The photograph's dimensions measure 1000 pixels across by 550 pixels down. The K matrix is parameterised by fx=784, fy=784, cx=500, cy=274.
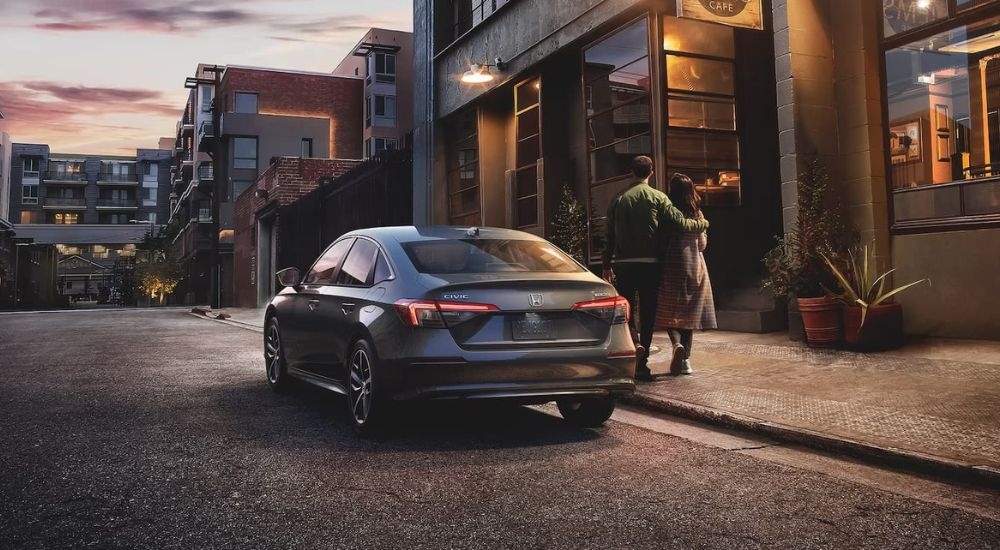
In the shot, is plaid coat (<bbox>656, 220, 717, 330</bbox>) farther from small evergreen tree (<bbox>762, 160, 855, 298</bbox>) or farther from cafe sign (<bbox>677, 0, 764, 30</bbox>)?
cafe sign (<bbox>677, 0, 764, 30</bbox>)

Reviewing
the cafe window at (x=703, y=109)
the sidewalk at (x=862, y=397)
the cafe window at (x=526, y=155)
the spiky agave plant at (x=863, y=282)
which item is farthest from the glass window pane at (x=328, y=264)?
the cafe window at (x=526, y=155)

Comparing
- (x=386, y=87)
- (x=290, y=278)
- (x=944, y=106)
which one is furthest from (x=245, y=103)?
(x=944, y=106)

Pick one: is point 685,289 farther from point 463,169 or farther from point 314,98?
point 314,98

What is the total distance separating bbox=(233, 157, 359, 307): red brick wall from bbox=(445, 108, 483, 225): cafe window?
21.7 feet

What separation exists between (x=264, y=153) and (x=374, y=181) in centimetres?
3868

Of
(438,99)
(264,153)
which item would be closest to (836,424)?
(438,99)

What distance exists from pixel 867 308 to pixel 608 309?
4.52 metres

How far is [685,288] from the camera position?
7.47 m

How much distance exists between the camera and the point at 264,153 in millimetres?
55625

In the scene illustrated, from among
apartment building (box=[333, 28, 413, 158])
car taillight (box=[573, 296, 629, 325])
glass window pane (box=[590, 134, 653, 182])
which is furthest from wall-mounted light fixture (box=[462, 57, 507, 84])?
apartment building (box=[333, 28, 413, 158])

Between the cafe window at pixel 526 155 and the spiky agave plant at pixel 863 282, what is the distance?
294 inches

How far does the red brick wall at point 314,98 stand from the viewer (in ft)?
187

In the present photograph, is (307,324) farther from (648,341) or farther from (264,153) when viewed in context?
(264,153)

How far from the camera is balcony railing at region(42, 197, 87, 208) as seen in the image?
104062 mm
